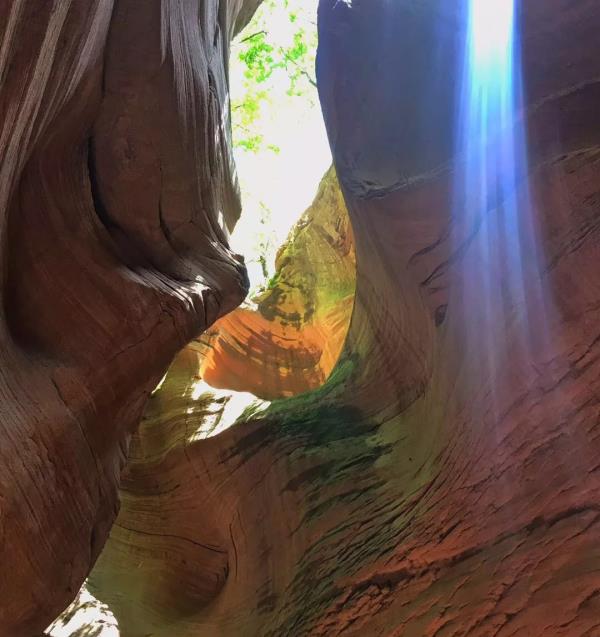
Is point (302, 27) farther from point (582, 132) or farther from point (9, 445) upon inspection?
point (9, 445)

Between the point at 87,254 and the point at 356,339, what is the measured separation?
1248 mm

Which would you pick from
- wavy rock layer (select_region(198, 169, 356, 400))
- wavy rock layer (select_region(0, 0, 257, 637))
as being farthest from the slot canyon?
wavy rock layer (select_region(198, 169, 356, 400))

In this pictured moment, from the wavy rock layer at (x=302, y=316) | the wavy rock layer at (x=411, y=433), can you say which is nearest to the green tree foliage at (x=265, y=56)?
the wavy rock layer at (x=302, y=316)

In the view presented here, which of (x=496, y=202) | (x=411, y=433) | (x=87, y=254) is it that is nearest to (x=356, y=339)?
(x=411, y=433)

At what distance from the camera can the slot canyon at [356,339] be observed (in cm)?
124

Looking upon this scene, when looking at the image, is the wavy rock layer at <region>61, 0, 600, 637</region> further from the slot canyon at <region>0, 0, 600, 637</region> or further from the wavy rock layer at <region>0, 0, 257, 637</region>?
the wavy rock layer at <region>0, 0, 257, 637</region>

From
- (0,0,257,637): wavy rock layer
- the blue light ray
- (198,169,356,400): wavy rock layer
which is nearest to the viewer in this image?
(0,0,257,637): wavy rock layer

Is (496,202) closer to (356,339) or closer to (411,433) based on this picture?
(411,433)

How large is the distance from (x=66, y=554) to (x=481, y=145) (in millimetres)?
1505

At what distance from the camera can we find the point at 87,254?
1.45 metres

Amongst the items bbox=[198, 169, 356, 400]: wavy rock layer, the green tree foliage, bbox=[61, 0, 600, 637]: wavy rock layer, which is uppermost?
the green tree foliage

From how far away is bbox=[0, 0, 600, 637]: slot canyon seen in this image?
4.06 feet

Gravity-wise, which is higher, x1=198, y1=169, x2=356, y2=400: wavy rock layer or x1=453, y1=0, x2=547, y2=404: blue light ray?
x1=198, y1=169, x2=356, y2=400: wavy rock layer

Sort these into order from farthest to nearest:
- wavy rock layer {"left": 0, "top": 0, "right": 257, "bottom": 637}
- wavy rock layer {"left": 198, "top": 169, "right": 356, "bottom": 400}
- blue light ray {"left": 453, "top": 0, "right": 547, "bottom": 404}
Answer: wavy rock layer {"left": 198, "top": 169, "right": 356, "bottom": 400}, blue light ray {"left": 453, "top": 0, "right": 547, "bottom": 404}, wavy rock layer {"left": 0, "top": 0, "right": 257, "bottom": 637}
